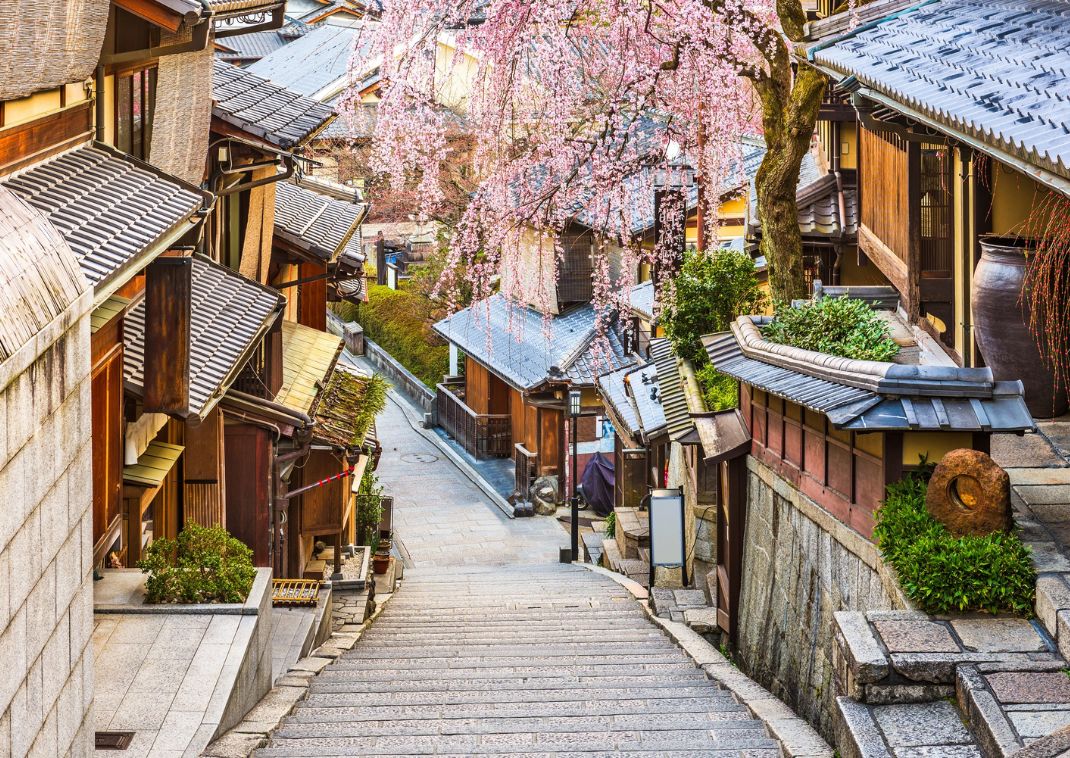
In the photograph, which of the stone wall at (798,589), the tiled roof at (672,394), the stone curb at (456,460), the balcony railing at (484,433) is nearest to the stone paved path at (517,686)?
the stone wall at (798,589)

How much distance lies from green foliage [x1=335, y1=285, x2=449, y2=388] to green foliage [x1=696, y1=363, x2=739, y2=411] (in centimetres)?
2629

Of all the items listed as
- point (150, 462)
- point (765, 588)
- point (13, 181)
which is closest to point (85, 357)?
point (13, 181)

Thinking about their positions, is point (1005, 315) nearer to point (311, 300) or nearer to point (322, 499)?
point (322, 499)

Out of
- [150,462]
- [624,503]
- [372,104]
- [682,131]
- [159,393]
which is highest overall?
[372,104]

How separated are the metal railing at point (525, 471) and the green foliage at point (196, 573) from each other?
2102cm

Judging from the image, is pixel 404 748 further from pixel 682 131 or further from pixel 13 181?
pixel 682 131

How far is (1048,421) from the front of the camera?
36.2ft

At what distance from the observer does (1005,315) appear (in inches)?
402

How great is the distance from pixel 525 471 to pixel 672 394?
15074mm

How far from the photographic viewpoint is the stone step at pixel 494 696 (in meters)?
9.65

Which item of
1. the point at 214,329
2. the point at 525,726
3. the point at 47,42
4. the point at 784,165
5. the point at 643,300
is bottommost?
the point at 525,726

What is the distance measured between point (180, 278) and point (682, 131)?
385 inches

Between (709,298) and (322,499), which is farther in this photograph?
(322,499)

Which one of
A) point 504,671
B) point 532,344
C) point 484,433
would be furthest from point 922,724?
point 484,433
